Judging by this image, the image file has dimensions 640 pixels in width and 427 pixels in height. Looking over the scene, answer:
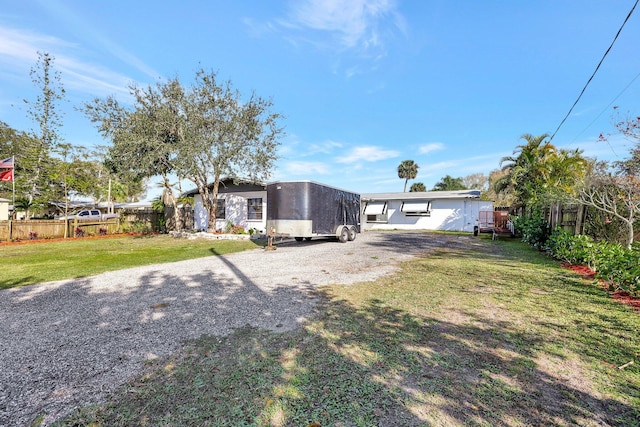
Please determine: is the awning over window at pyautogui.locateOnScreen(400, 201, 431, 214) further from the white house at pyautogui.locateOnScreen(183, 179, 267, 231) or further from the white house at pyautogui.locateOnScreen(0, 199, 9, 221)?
the white house at pyautogui.locateOnScreen(0, 199, 9, 221)

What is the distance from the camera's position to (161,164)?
584 inches

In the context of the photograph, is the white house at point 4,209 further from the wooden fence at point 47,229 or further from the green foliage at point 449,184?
the green foliage at point 449,184

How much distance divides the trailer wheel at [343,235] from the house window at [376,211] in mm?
11780

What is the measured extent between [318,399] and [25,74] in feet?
87.6

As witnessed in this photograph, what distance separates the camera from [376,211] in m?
25.0

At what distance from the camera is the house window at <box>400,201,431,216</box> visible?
22.7 meters

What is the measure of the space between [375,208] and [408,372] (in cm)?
2311

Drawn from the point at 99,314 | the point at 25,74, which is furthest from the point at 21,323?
the point at 25,74

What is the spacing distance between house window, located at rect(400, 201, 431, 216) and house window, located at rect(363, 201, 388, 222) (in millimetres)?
1573

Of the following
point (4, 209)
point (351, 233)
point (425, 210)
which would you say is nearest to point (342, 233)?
point (351, 233)

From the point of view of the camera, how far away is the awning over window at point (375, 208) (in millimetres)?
24672

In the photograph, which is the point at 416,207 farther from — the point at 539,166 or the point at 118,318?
the point at 118,318

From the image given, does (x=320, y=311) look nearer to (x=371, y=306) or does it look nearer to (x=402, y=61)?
(x=371, y=306)

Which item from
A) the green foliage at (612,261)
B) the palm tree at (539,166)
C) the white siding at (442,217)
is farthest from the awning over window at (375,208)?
the green foliage at (612,261)
